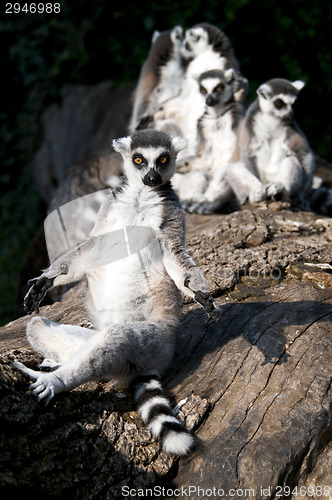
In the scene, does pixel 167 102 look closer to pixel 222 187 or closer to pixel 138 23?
pixel 222 187

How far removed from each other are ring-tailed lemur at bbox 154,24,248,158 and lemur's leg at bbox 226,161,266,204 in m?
1.54

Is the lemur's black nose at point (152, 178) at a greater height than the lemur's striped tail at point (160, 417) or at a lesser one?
greater

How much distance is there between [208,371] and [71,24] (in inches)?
411

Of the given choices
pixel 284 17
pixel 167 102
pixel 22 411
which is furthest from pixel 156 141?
pixel 284 17

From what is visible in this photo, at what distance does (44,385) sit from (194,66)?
23.4 feet

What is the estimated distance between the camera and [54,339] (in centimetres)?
326

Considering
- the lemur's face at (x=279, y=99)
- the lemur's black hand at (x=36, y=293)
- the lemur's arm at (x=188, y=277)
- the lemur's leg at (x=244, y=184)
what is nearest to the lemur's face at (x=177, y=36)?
the lemur's face at (x=279, y=99)

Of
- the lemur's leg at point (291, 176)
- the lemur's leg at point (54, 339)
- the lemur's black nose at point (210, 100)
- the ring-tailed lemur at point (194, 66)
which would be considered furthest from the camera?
the ring-tailed lemur at point (194, 66)

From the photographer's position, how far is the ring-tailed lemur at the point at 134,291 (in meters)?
2.80

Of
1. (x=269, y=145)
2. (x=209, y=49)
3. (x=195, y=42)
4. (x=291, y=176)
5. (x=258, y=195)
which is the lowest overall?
(x=258, y=195)

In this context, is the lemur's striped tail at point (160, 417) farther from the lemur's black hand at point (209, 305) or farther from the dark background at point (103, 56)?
the dark background at point (103, 56)

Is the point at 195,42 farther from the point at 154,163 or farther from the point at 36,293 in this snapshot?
the point at 36,293

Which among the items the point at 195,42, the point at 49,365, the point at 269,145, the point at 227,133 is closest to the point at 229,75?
the point at 227,133

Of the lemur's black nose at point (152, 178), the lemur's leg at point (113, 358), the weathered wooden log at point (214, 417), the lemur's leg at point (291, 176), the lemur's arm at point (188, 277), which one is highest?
the lemur's black nose at point (152, 178)
